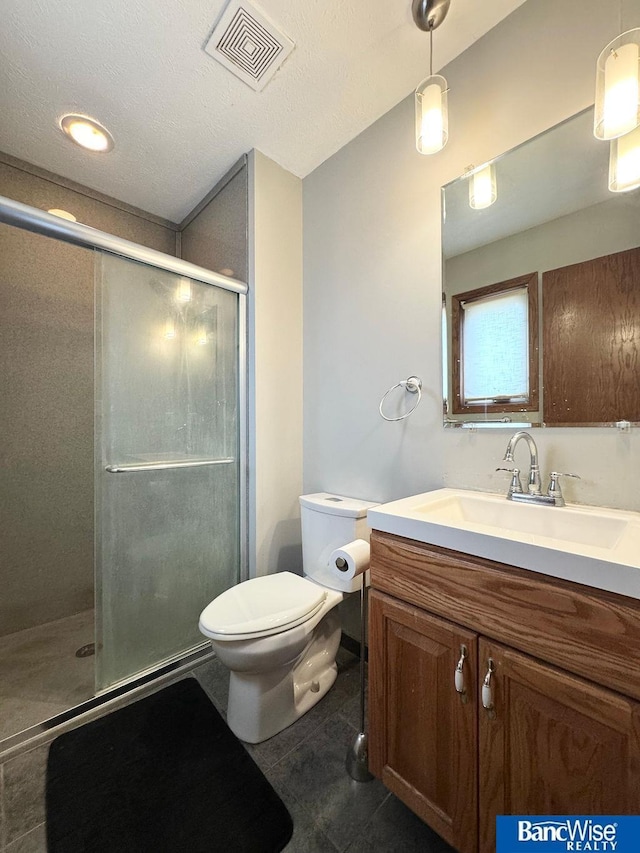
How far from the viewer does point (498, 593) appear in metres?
0.69

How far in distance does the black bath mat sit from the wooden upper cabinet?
56.4 inches

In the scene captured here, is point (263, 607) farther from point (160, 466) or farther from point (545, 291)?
point (545, 291)

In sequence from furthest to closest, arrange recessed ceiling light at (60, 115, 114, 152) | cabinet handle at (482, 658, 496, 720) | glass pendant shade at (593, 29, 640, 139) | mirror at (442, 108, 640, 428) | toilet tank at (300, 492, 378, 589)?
recessed ceiling light at (60, 115, 114, 152)
toilet tank at (300, 492, 378, 589)
mirror at (442, 108, 640, 428)
glass pendant shade at (593, 29, 640, 139)
cabinet handle at (482, 658, 496, 720)

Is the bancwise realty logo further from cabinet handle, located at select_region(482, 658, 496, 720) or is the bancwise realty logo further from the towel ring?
the towel ring

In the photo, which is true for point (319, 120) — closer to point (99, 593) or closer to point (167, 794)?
point (99, 593)

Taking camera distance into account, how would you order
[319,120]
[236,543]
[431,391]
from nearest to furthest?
1. [431,391]
2. [319,120]
3. [236,543]

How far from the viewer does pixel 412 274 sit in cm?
138

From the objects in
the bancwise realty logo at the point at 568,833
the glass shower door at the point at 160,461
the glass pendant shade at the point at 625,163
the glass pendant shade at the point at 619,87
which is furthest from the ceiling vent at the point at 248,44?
the bancwise realty logo at the point at 568,833

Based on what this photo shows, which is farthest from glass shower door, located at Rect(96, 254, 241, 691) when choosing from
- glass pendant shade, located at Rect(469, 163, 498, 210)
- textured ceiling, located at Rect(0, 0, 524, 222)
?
glass pendant shade, located at Rect(469, 163, 498, 210)

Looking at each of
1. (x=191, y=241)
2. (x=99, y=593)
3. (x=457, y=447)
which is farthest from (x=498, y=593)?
(x=191, y=241)

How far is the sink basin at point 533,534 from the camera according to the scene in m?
0.57

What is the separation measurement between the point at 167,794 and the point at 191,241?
2622 millimetres

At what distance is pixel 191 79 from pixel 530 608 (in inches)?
80.9

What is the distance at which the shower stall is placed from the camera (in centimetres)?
134
